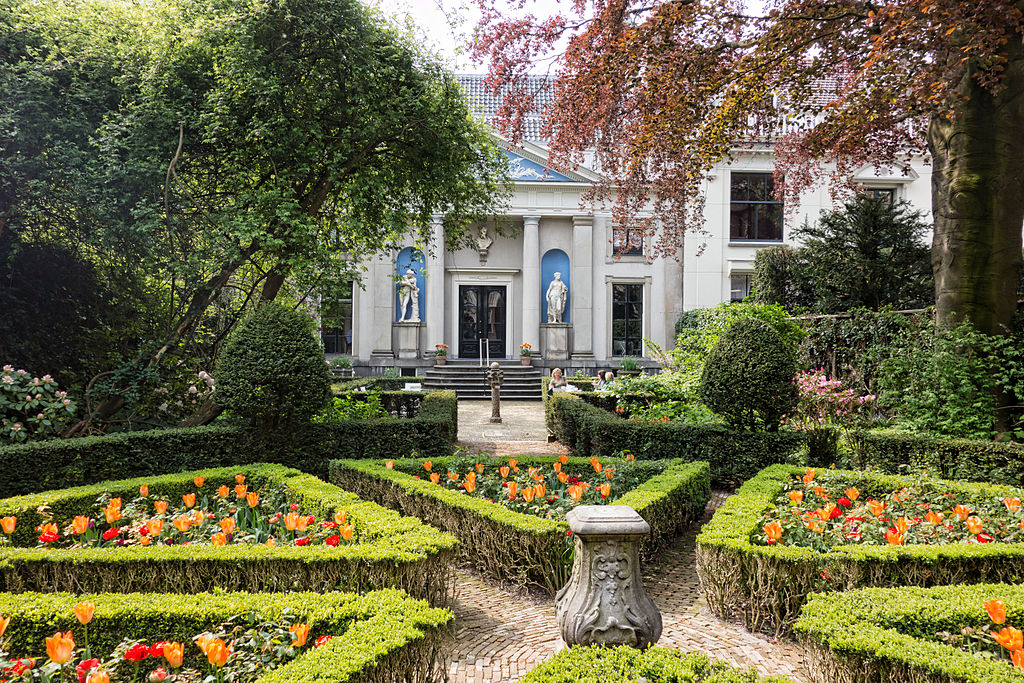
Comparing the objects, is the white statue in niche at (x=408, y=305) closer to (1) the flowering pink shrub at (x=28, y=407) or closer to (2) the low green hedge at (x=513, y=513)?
(1) the flowering pink shrub at (x=28, y=407)

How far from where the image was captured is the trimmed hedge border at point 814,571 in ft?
10.9

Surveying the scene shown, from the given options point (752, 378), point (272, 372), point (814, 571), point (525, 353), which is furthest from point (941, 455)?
point (525, 353)

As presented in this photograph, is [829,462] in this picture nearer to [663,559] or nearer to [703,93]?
[663,559]

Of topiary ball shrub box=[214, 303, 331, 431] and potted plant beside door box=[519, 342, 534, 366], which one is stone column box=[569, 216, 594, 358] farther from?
topiary ball shrub box=[214, 303, 331, 431]

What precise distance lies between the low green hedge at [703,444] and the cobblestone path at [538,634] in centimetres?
267

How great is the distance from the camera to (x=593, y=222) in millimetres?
23047

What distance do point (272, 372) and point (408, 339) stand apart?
52.6 ft

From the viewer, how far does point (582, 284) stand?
75.0 feet

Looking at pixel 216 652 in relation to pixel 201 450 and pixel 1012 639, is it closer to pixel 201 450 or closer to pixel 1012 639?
pixel 1012 639

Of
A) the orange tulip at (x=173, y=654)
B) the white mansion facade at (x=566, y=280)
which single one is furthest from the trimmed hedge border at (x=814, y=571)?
the white mansion facade at (x=566, y=280)

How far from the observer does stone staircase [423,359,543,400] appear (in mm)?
19922

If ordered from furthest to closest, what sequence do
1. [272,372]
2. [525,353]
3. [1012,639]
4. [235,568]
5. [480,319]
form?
1. [480,319]
2. [525,353]
3. [272,372]
4. [235,568]
5. [1012,639]

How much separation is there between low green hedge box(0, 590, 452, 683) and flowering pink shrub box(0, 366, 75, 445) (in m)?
3.94

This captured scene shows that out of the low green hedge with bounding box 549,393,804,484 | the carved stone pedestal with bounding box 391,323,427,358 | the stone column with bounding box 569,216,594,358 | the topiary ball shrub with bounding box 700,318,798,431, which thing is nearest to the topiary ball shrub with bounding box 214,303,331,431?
the low green hedge with bounding box 549,393,804,484
